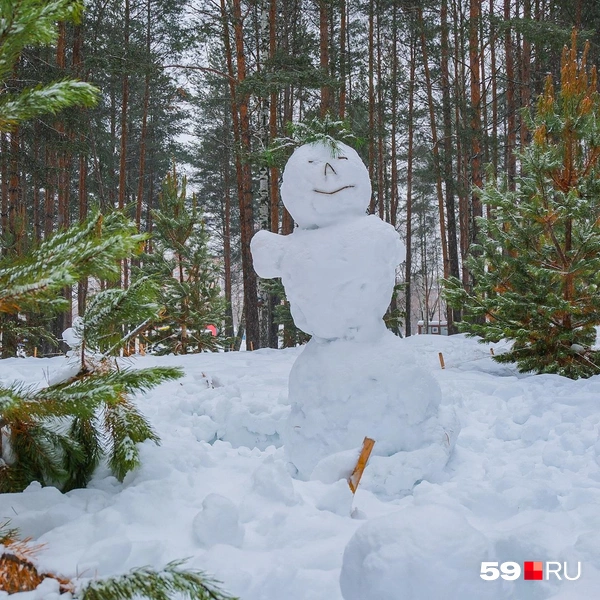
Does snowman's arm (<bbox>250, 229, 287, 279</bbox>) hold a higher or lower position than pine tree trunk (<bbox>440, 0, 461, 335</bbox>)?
lower

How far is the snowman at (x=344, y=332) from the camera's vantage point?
3.16m

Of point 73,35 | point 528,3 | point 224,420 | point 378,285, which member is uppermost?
point 528,3

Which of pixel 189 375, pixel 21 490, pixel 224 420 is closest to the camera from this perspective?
pixel 21 490

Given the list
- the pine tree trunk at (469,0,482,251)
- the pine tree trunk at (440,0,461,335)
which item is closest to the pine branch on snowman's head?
the pine tree trunk at (469,0,482,251)

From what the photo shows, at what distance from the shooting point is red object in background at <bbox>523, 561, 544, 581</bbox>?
1608 mm

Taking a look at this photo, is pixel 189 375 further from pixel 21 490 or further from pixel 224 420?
pixel 21 490

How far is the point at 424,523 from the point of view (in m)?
1.53

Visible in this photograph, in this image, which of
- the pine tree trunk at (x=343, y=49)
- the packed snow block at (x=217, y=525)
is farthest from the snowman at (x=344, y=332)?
the pine tree trunk at (x=343, y=49)

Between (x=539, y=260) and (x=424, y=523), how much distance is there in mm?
4820

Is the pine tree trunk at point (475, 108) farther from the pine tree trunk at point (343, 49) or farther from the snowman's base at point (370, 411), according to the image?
the snowman's base at point (370, 411)

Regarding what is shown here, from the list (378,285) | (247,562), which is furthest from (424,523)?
(378,285)

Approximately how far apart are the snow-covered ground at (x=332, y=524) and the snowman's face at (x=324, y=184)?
1787mm

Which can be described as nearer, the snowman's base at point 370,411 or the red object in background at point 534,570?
the red object in background at point 534,570

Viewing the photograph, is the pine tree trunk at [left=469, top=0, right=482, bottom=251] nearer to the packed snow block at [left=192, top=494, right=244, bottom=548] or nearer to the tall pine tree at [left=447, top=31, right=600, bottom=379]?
the tall pine tree at [left=447, top=31, right=600, bottom=379]
